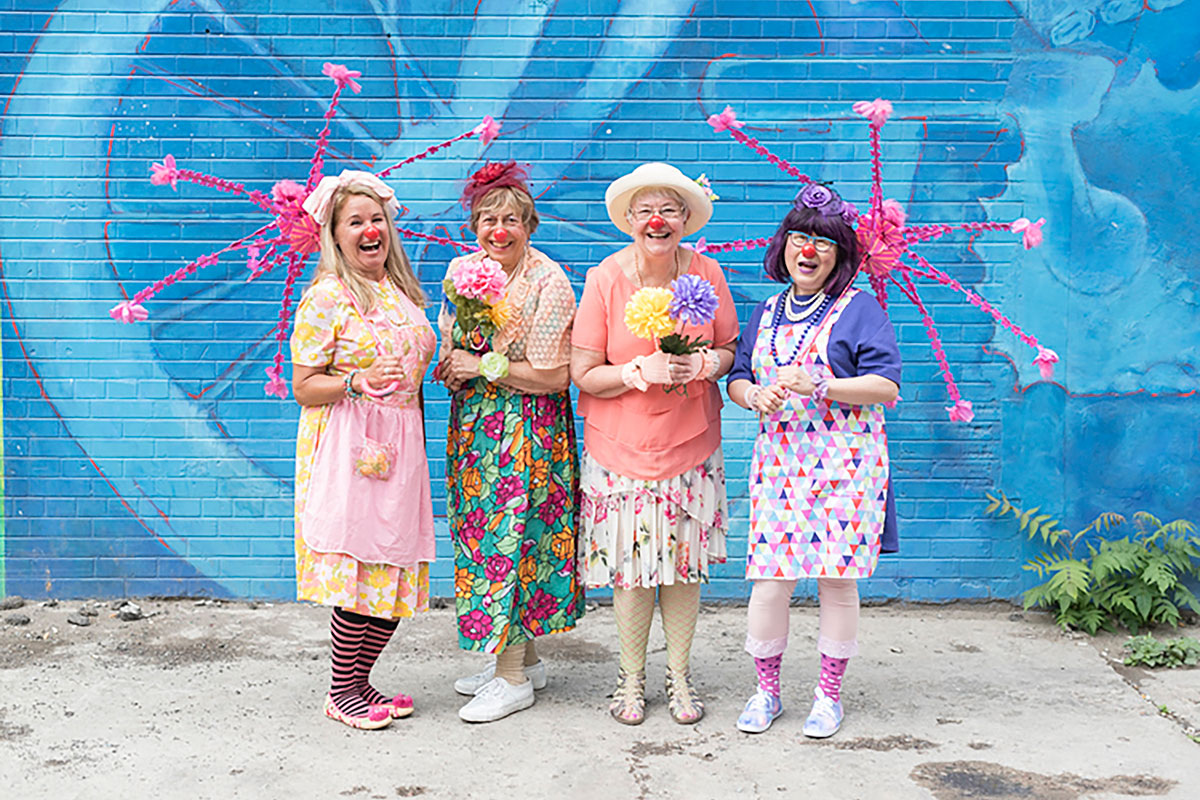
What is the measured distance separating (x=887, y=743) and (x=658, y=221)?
191 cm

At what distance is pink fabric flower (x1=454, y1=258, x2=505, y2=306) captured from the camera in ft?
12.4

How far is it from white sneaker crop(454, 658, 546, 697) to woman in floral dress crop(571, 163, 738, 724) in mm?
401

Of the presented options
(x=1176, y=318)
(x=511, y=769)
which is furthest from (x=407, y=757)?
(x=1176, y=318)

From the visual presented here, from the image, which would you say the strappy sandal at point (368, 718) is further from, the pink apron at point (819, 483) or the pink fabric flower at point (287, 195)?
the pink fabric flower at point (287, 195)

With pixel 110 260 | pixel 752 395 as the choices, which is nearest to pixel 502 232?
pixel 752 395

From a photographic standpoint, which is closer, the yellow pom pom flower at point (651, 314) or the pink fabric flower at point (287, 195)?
the yellow pom pom flower at point (651, 314)

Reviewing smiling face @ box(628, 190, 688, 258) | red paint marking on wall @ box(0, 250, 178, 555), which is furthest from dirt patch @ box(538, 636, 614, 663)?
red paint marking on wall @ box(0, 250, 178, 555)

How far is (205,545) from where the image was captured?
5.48 meters

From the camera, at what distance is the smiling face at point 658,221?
3.86m

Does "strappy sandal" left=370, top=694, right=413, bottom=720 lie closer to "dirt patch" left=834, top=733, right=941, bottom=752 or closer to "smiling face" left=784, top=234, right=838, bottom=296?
"dirt patch" left=834, top=733, right=941, bottom=752

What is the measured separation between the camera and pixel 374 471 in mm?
3850

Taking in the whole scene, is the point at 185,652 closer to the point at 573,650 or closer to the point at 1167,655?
the point at 573,650

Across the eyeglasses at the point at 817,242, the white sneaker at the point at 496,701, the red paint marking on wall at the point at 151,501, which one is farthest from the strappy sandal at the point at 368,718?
the eyeglasses at the point at 817,242

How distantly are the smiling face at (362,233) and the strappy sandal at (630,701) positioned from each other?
169cm
